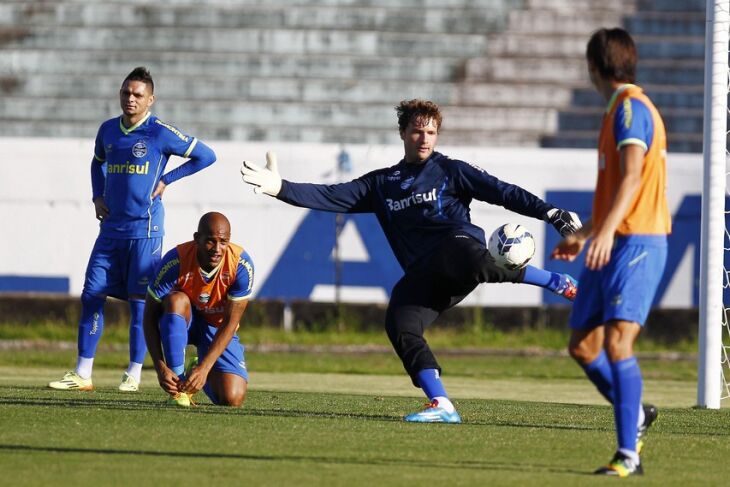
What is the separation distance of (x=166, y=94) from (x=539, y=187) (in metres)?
7.65

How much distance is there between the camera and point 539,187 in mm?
17906

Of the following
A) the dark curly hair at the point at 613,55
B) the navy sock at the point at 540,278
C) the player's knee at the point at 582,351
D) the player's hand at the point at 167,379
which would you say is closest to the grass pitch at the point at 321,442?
the player's hand at the point at 167,379

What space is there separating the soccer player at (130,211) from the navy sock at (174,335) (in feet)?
5.77

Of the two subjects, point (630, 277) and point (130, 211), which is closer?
point (630, 277)

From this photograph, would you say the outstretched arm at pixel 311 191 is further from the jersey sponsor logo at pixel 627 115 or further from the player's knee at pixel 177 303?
the jersey sponsor logo at pixel 627 115

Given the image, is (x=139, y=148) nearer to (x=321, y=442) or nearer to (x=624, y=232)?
(x=321, y=442)

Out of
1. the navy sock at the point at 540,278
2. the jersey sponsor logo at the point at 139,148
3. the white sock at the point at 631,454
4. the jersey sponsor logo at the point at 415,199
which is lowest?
the white sock at the point at 631,454

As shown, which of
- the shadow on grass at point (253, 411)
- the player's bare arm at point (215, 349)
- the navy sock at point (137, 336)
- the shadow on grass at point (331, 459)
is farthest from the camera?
the navy sock at point (137, 336)

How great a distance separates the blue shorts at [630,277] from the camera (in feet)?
21.2

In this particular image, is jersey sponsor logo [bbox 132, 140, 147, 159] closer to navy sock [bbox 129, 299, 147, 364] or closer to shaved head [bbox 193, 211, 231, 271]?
navy sock [bbox 129, 299, 147, 364]

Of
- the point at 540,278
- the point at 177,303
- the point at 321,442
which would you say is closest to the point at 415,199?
the point at 540,278

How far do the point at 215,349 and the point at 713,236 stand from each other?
14.5ft

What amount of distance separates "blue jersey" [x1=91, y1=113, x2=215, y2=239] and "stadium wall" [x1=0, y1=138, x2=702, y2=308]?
21.7 feet

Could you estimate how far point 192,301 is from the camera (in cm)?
958
